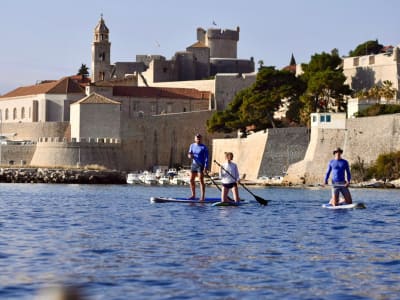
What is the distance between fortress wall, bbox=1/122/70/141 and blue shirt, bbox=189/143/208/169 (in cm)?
5756

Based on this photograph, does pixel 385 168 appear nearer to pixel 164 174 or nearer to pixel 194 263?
pixel 164 174

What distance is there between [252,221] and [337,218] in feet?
6.02

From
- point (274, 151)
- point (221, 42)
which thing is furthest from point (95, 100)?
point (221, 42)

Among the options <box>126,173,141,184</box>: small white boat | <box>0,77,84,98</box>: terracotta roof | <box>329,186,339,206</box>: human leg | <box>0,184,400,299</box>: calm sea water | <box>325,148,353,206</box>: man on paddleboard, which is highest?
<box>0,77,84,98</box>: terracotta roof

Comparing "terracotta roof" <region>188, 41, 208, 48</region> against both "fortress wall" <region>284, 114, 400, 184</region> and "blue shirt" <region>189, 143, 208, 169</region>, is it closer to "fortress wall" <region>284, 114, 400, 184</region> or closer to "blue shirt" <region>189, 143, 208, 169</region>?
"fortress wall" <region>284, 114, 400, 184</region>

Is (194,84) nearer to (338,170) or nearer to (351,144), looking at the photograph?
(351,144)

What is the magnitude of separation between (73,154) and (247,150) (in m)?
11.7

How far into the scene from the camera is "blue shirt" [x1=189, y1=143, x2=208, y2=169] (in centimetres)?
2305

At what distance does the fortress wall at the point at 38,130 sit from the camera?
8088 cm

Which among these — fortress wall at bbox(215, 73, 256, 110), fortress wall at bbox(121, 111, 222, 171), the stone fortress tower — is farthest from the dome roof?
fortress wall at bbox(121, 111, 222, 171)

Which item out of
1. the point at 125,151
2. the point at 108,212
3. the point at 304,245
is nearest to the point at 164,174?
the point at 125,151

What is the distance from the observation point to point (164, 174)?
69688mm

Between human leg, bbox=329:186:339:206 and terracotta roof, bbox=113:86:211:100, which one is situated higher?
terracotta roof, bbox=113:86:211:100

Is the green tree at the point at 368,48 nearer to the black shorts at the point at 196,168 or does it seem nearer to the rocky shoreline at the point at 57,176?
the rocky shoreline at the point at 57,176
